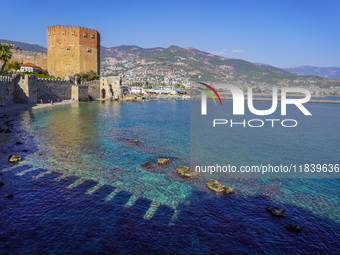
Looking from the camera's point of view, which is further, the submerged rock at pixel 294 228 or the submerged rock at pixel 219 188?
the submerged rock at pixel 219 188

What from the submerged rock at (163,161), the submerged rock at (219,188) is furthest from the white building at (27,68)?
the submerged rock at (219,188)

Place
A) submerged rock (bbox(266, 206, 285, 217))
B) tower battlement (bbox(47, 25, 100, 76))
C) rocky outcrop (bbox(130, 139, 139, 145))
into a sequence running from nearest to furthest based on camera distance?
submerged rock (bbox(266, 206, 285, 217)) < rocky outcrop (bbox(130, 139, 139, 145)) < tower battlement (bbox(47, 25, 100, 76))

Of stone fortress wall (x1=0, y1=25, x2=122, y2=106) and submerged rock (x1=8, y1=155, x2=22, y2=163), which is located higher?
stone fortress wall (x1=0, y1=25, x2=122, y2=106)

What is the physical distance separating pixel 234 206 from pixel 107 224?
4.04 meters

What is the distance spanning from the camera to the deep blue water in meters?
6.34

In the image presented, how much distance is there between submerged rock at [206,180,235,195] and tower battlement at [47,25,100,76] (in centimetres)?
4314

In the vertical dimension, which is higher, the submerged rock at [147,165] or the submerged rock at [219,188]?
the submerged rock at [147,165]

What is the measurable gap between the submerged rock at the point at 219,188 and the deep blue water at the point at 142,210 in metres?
0.24

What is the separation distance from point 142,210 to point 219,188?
3.16m

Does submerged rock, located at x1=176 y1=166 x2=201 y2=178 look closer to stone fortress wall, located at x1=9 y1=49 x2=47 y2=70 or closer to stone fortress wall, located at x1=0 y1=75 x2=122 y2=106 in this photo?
stone fortress wall, located at x1=0 y1=75 x2=122 y2=106

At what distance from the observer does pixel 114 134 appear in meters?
19.5

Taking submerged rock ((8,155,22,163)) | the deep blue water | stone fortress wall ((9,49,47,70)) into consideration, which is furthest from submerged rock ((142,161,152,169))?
stone fortress wall ((9,49,47,70))

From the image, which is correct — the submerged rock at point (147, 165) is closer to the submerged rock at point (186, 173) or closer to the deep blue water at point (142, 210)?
the deep blue water at point (142, 210)

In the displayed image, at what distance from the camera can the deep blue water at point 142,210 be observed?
634cm
